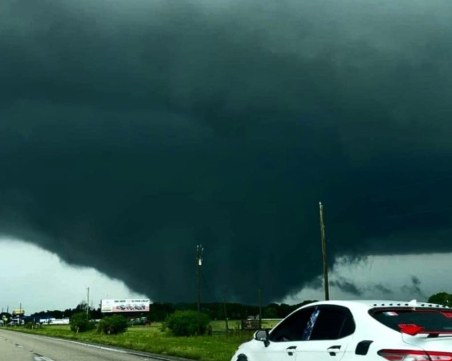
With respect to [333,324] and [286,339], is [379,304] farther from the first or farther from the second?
[286,339]

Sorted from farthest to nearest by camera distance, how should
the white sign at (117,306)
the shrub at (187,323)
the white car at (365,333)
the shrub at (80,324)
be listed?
the white sign at (117,306) → the shrub at (80,324) → the shrub at (187,323) → the white car at (365,333)

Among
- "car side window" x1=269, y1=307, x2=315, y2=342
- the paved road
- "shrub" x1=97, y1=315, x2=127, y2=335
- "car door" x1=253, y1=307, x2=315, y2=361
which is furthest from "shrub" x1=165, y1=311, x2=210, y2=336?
"car side window" x1=269, y1=307, x2=315, y2=342

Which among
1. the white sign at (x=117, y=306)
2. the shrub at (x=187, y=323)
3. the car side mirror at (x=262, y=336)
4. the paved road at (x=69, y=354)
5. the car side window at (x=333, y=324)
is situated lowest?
the paved road at (x=69, y=354)

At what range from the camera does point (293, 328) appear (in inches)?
354

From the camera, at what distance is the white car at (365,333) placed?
6719 mm

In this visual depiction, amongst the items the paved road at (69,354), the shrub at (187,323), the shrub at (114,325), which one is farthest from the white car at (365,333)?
the shrub at (114,325)

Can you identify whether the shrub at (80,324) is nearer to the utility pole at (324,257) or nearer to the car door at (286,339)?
the utility pole at (324,257)

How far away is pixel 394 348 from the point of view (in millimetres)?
6770

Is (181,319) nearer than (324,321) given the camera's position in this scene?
No

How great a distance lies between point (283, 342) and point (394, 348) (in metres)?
2.43

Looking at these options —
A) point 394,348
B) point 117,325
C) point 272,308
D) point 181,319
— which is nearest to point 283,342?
point 394,348

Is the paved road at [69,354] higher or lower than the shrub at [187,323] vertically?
lower

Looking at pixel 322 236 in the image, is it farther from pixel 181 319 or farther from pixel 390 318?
pixel 390 318

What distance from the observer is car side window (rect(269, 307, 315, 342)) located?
865cm
